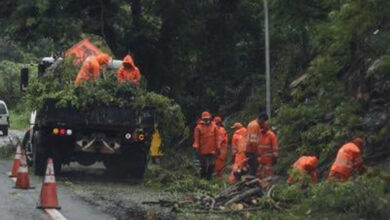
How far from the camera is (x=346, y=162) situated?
13555 mm

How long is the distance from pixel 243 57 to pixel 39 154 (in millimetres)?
11476

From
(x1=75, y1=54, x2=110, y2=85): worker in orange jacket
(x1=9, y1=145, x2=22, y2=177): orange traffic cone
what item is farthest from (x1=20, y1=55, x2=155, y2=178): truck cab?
(x1=75, y1=54, x2=110, y2=85): worker in orange jacket

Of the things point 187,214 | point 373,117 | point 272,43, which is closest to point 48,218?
point 187,214

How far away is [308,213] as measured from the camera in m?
11.6

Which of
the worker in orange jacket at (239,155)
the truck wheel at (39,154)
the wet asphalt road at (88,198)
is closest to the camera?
the wet asphalt road at (88,198)

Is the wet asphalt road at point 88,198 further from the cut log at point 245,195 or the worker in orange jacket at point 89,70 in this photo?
the worker in orange jacket at point 89,70

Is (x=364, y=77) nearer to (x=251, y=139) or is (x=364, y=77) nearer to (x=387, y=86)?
(x=387, y=86)

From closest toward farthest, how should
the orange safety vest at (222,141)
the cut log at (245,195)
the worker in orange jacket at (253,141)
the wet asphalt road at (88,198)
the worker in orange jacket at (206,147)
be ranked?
the wet asphalt road at (88,198), the cut log at (245,195), the worker in orange jacket at (253,141), the worker in orange jacket at (206,147), the orange safety vest at (222,141)

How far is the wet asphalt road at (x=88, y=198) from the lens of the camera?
1164 cm

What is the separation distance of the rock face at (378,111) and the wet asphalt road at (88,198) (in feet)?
12.8

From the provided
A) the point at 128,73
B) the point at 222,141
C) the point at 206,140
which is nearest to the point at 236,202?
the point at 128,73

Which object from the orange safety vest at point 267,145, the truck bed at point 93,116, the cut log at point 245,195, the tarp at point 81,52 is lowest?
the cut log at point 245,195

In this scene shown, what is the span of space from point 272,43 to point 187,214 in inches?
517

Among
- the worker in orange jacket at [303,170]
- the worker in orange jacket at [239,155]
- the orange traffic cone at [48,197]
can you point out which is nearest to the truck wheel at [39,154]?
the worker in orange jacket at [239,155]
